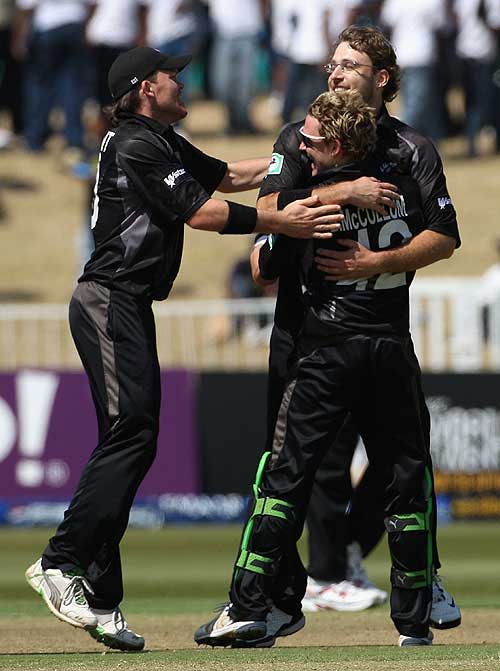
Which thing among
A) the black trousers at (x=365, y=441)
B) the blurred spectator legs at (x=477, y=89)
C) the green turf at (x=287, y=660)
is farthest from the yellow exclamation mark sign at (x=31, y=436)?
the blurred spectator legs at (x=477, y=89)

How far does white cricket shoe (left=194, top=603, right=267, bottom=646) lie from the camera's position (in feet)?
21.4

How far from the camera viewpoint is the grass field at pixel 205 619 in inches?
229

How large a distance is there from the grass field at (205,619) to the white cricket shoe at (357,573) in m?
0.07

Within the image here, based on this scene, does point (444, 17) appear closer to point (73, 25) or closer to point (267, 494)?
point (73, 25)

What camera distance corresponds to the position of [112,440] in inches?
263

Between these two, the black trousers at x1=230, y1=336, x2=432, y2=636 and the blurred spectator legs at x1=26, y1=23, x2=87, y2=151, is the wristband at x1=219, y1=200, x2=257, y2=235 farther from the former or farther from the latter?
the blurred spectator legs at x1=26, y1=23, x2=87, y2=151

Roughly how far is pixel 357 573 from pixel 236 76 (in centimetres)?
1224

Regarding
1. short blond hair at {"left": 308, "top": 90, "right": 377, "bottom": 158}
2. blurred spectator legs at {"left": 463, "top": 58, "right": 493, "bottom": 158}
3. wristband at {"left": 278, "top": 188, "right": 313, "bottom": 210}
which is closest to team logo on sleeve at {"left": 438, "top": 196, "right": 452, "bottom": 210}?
short blond hair at {"left": 308, "top": 90, "right": 377, "bottom": 158}

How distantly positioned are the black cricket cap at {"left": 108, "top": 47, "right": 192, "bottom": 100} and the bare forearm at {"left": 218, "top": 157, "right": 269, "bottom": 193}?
2.08 ft

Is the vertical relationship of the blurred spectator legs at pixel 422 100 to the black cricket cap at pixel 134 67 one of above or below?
above

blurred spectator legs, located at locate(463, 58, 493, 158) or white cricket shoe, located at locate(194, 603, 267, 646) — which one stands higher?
blurred spectator legs, located at locate(463, 58, 493, 158)

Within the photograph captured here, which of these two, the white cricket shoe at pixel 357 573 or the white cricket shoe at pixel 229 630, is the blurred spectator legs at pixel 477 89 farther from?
the white cricket shoe at pixel 229 630

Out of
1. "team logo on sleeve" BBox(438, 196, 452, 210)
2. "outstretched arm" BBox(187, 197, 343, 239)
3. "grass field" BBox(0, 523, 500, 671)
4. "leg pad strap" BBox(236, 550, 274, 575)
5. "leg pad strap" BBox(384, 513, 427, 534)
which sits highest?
"team logo on sleeve" BBox(438, 196, 452, 210)

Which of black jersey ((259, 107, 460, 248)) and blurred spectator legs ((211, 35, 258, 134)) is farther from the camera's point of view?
blurred spectator legs ((211, 35, 258, 134))
